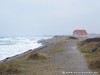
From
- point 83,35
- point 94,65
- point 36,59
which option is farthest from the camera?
point 83,35

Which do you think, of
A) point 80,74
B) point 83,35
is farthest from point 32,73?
point 83,35

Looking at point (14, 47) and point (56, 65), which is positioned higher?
point (56, 65)

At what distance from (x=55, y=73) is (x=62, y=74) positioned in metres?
0.71

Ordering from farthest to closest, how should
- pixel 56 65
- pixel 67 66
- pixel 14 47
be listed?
pixel 14 47 < pixel 56 65 < pixel 67 66

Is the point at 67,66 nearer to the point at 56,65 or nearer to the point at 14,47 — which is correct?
the point at 56,65

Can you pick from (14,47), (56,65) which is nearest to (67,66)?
(56,65)

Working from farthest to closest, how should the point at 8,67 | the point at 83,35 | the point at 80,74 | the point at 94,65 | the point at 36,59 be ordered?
the point at 83,35, the point at 36,59, the point at 94,65, the point at 8,67, the point at 80,74

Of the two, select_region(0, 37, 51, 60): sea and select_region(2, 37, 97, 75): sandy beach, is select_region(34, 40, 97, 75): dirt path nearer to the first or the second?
select_region(2, 37, 97, 75): sandy beach

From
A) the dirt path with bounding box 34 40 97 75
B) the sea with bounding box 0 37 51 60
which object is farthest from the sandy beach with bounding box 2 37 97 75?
the sea with bounding box 0 37 51 60

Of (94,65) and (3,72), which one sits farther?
(94,65)

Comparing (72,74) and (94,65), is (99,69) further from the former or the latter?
(72,74)

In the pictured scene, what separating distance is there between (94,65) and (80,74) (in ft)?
12.0

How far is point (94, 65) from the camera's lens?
19.5 m

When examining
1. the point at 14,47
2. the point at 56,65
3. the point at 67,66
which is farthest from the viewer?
the point at 14,47
